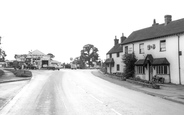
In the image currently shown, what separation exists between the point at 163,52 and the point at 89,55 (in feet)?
269

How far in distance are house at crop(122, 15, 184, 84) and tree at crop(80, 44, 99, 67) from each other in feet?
243

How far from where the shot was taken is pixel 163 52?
2802cm

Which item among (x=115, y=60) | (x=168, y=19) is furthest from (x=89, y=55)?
(x=168, y=19)

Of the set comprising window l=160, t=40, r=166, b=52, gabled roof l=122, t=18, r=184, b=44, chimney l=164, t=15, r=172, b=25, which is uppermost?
chimney l=164, t=15, r=172, b=25

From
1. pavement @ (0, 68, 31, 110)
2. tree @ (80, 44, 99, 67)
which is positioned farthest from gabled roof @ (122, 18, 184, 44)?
tree @ (80, 44, 99, 67)

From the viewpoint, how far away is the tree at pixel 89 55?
356ft

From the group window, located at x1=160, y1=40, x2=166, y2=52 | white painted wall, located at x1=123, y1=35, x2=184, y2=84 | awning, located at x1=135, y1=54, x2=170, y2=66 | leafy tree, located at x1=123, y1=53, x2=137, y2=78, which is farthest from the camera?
leafy tree, located at x1=123, y1=53, x2=137, y2=78

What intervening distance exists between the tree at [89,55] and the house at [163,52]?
73924 mm

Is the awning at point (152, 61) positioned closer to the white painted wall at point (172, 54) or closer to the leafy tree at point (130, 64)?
the white painted wall at point (172, 54)

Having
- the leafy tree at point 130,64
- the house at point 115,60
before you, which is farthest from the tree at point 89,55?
the leafy tree at point 130,64

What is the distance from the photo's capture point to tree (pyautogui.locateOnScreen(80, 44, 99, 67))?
108 metres

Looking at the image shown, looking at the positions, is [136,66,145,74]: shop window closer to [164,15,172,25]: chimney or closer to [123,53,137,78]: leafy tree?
[123,53,137,78]: leafy tree

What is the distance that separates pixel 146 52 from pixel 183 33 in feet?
25.0

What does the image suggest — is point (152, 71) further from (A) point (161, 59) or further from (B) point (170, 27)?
(B) point (170, 27)
